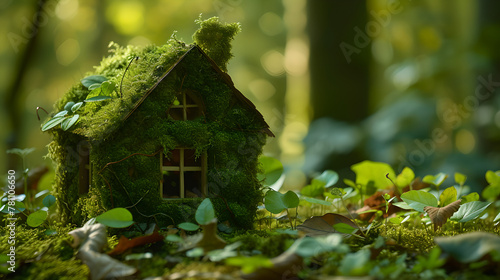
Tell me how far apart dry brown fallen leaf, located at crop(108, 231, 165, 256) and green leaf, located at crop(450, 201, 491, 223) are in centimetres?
144

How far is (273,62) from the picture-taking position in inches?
558

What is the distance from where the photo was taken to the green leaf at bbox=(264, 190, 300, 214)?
1.93 metres

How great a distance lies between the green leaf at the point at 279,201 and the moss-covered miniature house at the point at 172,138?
0.66 ft

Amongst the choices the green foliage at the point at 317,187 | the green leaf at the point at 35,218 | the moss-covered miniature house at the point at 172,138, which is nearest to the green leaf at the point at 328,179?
the green foliage at the point at 317,187

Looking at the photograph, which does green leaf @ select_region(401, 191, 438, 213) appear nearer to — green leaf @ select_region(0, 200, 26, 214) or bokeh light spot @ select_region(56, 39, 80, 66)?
green leaf @ select_region(0, 200, 26, 214)

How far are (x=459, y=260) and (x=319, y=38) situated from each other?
15.0ft

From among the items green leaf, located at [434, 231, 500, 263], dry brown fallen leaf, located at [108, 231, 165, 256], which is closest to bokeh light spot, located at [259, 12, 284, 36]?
dry brown fallen leaf, located at [108, 231, 165, 256]

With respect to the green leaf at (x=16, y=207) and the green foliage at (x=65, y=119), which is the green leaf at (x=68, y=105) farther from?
the green leaf at (x=16, y=207)

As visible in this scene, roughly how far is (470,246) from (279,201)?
88cm

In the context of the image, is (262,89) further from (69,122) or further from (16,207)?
(69,122)

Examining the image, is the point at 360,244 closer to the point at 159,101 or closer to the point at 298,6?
the point at 159,101

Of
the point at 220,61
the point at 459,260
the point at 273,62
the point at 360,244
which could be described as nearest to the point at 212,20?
the point at 220,61

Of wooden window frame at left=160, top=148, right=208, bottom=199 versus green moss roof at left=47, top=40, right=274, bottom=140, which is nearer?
green moss roof at left=47, top=40, right=274, bottom=140

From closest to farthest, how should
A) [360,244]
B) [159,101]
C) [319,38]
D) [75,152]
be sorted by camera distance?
[360,244]
[159,101]
[75,152]
[319,38]
